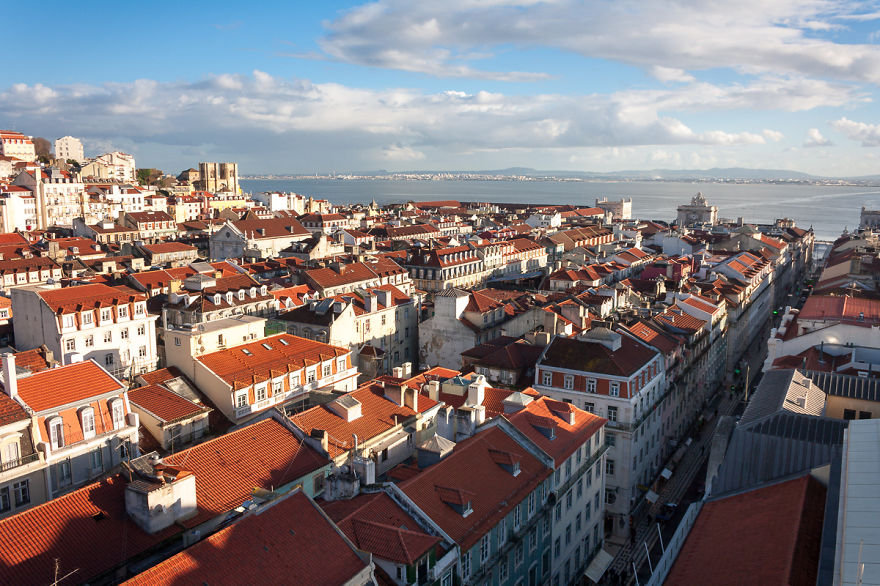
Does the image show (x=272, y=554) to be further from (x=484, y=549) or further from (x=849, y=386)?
(x=849, y=386)

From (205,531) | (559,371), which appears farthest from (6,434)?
(559,371)

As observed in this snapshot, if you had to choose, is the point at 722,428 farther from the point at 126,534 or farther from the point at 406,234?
the point at 406,234

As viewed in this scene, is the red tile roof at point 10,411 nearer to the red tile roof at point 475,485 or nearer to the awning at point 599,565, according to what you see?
the red tile roof at point 475,485

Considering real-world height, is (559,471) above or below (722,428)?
above

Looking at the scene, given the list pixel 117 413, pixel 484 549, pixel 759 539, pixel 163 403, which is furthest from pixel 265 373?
pixel 759 539

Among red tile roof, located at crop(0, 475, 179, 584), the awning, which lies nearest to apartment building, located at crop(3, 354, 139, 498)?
red tile roof, located at crop(0, 475, 179, 584)

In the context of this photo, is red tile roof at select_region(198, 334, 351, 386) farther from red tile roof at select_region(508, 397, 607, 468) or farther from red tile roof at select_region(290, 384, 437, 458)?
red tile roof at select_region(508, 397, 607, 468)
